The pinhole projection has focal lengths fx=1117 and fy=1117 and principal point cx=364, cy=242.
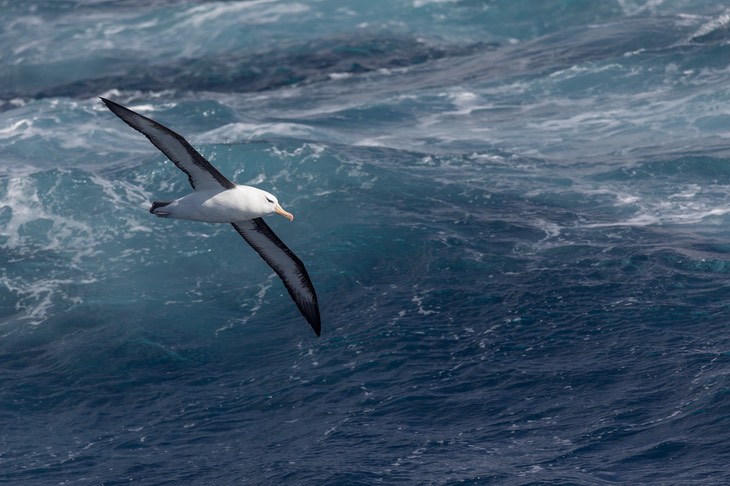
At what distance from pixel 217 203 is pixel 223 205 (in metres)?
0.13

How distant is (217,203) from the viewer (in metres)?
23.2

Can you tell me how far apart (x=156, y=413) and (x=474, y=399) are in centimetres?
778

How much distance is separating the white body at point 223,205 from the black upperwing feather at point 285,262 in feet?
4.13

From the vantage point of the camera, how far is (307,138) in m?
45.0

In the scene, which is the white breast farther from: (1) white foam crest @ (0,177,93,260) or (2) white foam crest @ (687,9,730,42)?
(2) white foam crest @ (687,9,730,42)

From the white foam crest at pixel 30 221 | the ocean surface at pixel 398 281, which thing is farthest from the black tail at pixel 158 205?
the white foam crest at pixel 30 221

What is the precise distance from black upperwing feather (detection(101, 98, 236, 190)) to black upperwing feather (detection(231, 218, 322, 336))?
5.05 feet

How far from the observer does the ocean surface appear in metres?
25.0

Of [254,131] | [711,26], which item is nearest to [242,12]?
[254,131]

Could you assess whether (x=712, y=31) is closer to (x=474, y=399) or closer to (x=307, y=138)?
(x=307, y=138)

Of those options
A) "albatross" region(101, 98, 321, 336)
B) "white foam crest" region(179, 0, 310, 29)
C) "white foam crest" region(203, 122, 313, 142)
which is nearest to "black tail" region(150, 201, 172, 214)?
"albatross" region(101, 98, 321, 336)

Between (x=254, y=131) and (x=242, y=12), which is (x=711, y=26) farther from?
(x=242, y=12)

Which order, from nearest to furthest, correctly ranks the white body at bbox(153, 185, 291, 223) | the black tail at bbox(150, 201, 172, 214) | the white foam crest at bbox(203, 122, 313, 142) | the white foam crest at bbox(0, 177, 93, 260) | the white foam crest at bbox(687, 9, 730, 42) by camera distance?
the black tail at bbox(150, 201, 172, 214)
the white body at bbox(153, 185, 291, 223)
the white foam crest at bbox(0, 177, 93, 260)
the white foam crest at bbox(203, 122, 313, 142)
the white foam crest at bbox(687, 9, 730, 42)

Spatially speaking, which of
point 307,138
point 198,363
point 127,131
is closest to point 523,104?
point 307,138
